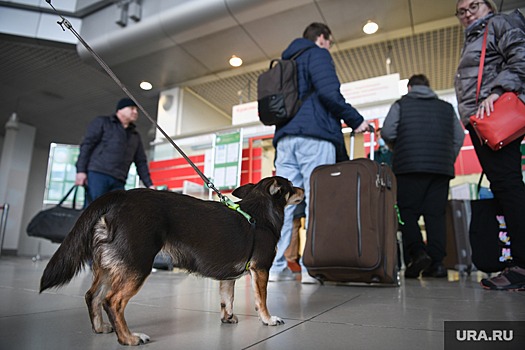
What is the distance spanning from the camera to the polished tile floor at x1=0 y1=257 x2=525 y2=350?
1.15 meters

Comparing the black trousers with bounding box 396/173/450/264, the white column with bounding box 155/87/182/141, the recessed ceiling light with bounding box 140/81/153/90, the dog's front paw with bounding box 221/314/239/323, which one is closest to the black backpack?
the black trousers with bounding box 396/173/450/264

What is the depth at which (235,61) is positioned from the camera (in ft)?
24.9

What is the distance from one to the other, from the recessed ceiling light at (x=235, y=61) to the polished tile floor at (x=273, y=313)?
586 cm

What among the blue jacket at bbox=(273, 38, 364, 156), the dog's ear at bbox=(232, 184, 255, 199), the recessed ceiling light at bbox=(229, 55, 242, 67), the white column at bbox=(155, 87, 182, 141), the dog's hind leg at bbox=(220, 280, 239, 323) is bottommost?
the dog's hind leg at bbox=(220, 280, 239, 323)

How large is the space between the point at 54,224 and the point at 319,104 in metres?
3.07

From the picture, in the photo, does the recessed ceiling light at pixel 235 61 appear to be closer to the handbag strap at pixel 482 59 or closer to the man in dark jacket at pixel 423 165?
the man in dark jacket at pixel 423 165

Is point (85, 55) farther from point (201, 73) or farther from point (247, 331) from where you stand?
point (247, 331)

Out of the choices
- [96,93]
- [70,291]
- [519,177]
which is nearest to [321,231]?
[519,177]

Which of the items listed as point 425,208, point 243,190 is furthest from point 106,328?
point 425,208

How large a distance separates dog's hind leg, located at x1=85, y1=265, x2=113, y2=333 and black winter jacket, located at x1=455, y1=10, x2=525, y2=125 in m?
2.39

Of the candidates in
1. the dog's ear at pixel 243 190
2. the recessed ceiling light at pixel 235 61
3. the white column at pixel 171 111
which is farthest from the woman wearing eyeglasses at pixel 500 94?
the white column at pixel 171 111

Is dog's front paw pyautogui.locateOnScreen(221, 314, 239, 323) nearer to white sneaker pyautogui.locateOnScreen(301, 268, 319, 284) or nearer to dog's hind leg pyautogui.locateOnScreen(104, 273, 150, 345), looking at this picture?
dog's hind leg pyautogui.locateOnScreen(104, 273, 150, 345)

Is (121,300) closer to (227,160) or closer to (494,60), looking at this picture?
(494,60)

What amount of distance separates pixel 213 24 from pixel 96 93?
474cm
